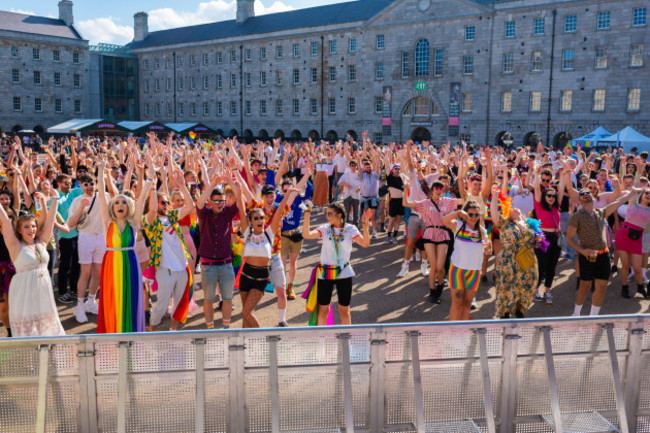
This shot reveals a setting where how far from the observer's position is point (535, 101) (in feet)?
133

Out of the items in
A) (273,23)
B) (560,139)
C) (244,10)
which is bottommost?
(560,139)

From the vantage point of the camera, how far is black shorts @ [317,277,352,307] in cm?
620

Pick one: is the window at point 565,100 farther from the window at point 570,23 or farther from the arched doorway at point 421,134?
the arched doorway at point 421,134

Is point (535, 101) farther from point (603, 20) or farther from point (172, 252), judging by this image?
point (172, 252)

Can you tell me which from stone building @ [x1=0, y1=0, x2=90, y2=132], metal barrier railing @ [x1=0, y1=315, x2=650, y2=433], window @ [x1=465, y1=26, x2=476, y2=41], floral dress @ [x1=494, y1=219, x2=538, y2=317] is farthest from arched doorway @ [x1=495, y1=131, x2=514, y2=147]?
stone building @ [x1=0, y1=0, x2=90, y2=132]

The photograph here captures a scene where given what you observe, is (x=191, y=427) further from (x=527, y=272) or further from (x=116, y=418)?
(x=527, y=272)

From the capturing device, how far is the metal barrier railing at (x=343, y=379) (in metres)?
3.99

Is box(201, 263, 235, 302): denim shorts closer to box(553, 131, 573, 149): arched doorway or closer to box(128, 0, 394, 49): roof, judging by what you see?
box(553, 131, 573, 149): arched doorway

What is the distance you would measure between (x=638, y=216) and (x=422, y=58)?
127 feet

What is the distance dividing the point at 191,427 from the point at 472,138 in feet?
136

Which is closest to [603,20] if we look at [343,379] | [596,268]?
[596,268]

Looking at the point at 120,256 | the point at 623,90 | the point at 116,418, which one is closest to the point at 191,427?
the point at 116,418

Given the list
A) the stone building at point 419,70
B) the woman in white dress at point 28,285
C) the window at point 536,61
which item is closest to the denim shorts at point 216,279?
the woman in white dress at point 28,285

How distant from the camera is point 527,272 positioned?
270 inches
